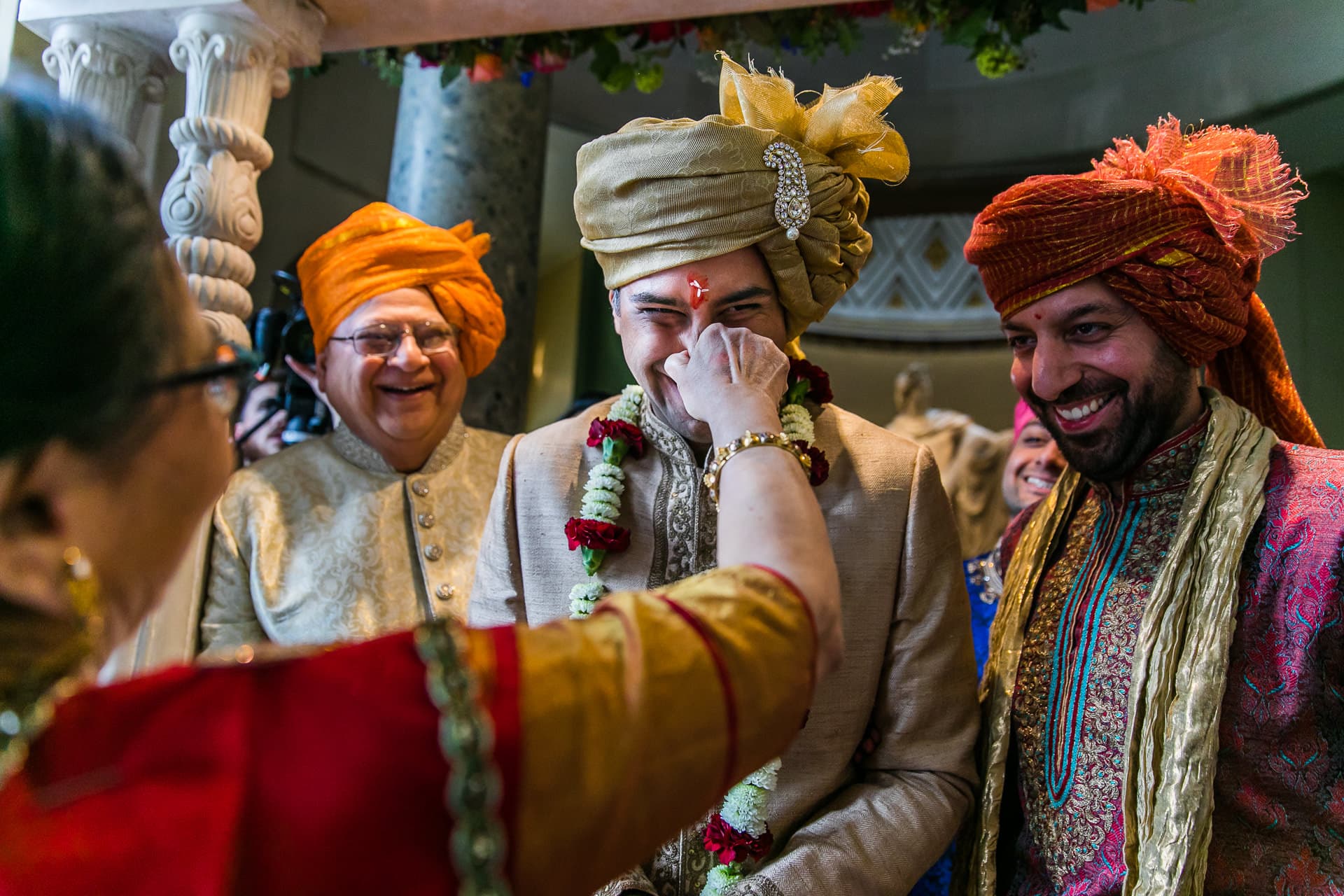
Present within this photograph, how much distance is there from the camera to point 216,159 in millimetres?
2611

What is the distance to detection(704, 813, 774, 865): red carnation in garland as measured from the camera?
184cm

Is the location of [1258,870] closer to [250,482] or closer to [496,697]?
[496,697]

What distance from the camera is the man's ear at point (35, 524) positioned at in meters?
0.89

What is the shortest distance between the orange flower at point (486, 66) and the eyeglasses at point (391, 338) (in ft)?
2.83

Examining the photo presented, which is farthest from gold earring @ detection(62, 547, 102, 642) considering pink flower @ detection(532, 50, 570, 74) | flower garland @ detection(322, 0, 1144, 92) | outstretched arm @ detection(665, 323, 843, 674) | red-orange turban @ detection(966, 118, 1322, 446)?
pink flower @ detection(532, 50, 570, 74)

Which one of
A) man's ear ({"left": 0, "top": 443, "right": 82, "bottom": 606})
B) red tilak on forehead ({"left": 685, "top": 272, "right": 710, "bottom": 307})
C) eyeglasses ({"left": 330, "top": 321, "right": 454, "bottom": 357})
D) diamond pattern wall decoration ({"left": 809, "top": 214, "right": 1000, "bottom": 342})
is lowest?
man's ear ({"left": 0, "top": 443, "right": 82, "bottom": 606})

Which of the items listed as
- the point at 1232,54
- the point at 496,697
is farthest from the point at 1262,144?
the point at 1232,54

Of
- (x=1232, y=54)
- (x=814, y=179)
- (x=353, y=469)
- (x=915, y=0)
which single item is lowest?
(x=353, y=469)

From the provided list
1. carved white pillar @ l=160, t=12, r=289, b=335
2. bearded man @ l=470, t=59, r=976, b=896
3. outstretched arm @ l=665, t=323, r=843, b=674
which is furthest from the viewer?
carved white pillar @ l=160, t=12, r=289, b=335

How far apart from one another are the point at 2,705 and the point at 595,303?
7.70 m

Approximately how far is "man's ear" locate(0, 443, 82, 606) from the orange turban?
1.96 metres

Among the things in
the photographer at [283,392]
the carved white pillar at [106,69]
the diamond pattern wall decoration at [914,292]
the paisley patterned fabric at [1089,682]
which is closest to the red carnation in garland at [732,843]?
the paisley patterned fabric at [1089,682]

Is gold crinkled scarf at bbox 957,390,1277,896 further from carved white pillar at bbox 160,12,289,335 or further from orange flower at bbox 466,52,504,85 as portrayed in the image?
orange flower at bbox 466,52,504,85

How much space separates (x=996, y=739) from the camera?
212 cm
